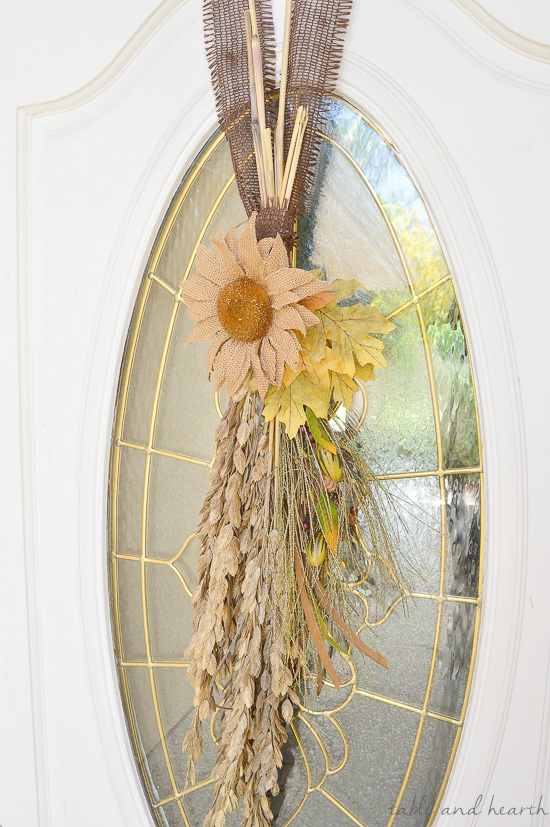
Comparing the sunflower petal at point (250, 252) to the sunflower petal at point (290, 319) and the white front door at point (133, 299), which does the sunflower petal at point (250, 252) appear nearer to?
the sunflower petal at point (290, 319)

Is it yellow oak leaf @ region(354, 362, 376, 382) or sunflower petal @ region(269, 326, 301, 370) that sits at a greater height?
sunflower petal @ region(269, 326, 301, 370)

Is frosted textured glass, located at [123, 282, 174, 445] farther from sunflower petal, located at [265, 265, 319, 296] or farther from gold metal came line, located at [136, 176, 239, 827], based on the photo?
sunflower petal, located at [265, 265, 319, 296]

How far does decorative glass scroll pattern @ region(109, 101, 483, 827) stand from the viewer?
0.79 metres

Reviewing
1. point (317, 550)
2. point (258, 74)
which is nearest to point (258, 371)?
point (317, 550)

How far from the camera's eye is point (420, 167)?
2.56 ft

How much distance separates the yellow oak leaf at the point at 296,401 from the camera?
2.43 feet

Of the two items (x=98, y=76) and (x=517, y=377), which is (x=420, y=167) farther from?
(x=98, y=76)

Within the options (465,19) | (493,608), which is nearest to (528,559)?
(493,608)

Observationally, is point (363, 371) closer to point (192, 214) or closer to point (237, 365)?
point (237, 365)

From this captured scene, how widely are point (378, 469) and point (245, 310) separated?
0.91ft

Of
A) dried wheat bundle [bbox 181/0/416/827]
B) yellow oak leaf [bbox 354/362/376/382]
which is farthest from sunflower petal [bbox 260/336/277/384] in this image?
yellow oak leaf [bbox 354/362/376/382]

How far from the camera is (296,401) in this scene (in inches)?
29.4

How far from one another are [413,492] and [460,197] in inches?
14.3

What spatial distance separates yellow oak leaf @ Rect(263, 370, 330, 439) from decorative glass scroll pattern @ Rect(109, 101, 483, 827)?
0.10 metres
